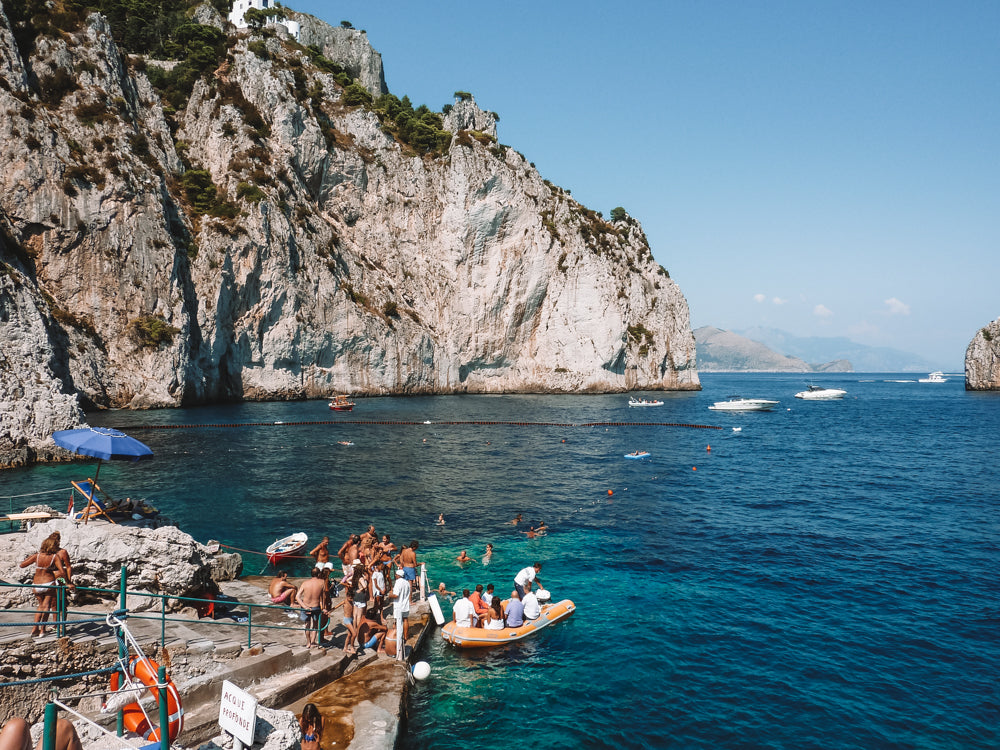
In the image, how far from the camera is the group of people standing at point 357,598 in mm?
14172

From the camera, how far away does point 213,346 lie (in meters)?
71.4

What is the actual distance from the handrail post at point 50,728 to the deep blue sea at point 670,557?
901 cm

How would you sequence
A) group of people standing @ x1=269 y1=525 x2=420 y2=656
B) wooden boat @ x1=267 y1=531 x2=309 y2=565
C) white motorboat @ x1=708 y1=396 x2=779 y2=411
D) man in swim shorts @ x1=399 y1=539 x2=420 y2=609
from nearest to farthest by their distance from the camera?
group of people standing @ x1=269 y1=525 x2=420 y2=656 → man in swim shorts @ x1=399 y1=539 x2=420 y2=609 → wooden boat @ x1=267 y1=531 x2=309 y2=565 → white motorboat @ x1=708 y1=396 x2=779 y2=411

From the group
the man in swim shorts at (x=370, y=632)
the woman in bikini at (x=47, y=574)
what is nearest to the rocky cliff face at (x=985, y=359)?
the man in swim shorts at (x=370, y=632)

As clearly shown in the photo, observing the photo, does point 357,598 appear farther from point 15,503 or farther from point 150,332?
point 150,332

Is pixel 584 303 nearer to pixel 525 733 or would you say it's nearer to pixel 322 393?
pixel 322 393

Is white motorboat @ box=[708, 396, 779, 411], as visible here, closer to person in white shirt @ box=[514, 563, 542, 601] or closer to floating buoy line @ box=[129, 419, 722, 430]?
floating buoy line @ box=[129, 419, 722, 430]

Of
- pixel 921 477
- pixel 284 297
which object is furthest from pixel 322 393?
pixel 921 477

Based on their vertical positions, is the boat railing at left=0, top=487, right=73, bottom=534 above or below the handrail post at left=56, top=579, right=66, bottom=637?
below

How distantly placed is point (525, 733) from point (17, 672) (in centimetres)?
984

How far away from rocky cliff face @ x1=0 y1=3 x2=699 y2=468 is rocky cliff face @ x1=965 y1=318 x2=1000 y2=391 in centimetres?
6168

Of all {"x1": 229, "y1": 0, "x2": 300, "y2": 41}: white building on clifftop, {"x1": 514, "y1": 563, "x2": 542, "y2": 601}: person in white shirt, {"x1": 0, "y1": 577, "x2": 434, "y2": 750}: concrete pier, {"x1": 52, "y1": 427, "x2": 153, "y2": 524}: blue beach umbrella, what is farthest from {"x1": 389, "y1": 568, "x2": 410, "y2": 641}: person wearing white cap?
{"x1": 229, "y1": 0, "x2": 300, "y2": 41}: white building on clifftop

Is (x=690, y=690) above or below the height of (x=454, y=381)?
below

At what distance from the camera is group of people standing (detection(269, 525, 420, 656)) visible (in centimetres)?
1417
